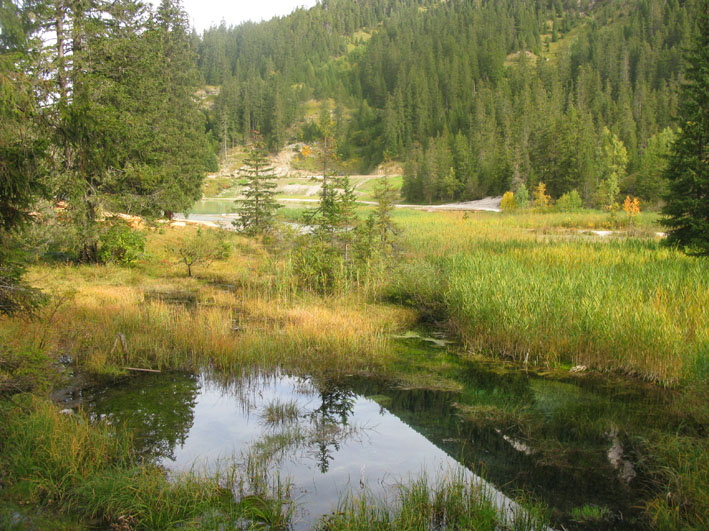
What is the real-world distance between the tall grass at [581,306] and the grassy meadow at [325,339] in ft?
0.12

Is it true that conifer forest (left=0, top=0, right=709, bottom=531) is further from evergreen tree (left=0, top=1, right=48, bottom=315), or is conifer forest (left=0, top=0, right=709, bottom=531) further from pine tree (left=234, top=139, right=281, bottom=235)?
pine tree (left=234, top=139, right=281, bottom=235)

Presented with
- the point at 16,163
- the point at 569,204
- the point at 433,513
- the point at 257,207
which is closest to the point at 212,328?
the point at 16,163

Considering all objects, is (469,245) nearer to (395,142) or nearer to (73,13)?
(73,13)

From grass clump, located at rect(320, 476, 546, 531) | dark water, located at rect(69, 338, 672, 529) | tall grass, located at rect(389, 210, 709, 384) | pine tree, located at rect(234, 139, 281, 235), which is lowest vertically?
dark water, located at rect(69, 338, 672, 529)

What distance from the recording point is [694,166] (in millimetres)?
18375

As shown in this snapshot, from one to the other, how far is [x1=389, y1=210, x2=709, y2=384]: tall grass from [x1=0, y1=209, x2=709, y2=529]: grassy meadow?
4 centimetres

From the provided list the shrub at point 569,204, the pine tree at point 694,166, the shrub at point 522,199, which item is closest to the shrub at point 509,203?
the shrub at point 522,199

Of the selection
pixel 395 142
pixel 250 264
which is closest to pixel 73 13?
pixel 250 264

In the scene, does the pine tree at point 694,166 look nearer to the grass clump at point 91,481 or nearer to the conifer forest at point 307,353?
the conifer forest at point 307,353

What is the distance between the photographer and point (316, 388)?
8.84 m

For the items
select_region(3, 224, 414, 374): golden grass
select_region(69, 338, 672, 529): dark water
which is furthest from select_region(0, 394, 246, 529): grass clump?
select_region(3, 224, 414, 374): golden grass

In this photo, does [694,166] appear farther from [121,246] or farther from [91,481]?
[91,481]

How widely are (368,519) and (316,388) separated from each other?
166 inches

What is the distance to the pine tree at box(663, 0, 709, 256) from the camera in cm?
1769
